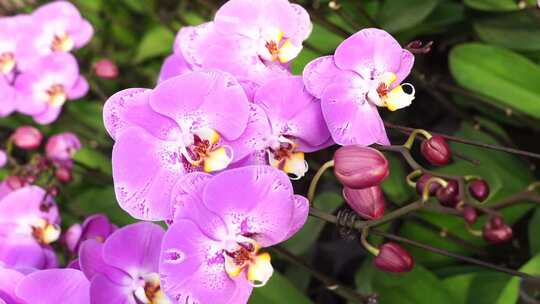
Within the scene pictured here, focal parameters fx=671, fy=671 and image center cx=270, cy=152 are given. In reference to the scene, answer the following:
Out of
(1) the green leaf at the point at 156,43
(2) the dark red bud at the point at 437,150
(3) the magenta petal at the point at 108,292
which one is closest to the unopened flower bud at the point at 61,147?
(1) the green leaf at the point at 156,43

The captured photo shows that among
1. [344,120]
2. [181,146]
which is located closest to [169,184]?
A: [181,146]

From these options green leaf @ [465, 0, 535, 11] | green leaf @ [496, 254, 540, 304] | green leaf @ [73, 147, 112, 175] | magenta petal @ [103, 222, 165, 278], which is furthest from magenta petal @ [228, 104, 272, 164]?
green leaf @ [73, 147, 112, 175]

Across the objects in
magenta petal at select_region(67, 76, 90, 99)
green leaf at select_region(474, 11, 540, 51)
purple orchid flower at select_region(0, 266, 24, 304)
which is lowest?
magenta petal at select_region(67, 76, 90, 99)

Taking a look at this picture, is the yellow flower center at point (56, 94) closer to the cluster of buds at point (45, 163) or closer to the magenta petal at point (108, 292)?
the cluster of buds at point (45, 163)

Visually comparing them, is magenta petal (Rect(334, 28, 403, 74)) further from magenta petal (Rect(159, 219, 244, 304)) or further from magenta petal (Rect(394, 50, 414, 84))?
magenta petal (Rect(159, 219, 244, 304))

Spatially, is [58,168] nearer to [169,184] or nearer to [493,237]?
[169,184]

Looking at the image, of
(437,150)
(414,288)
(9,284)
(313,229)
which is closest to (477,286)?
(414,288)

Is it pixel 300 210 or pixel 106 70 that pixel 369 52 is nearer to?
pixel 300 210
